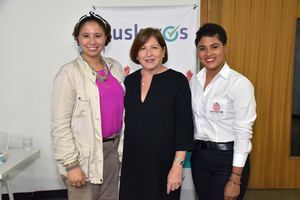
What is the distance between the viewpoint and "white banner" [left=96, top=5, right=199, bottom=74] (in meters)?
2.70

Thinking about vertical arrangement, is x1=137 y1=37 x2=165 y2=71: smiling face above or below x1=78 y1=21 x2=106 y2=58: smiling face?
below

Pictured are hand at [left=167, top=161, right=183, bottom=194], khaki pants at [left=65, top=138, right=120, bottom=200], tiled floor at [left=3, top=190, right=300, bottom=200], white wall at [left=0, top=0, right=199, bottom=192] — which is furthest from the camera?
tiled floor at [left=3, top=190, right=300, bottom=200]

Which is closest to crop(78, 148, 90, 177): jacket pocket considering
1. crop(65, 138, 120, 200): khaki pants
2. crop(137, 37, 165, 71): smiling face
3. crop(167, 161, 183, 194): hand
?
crop(65, 138, 120, 200): khaki pants

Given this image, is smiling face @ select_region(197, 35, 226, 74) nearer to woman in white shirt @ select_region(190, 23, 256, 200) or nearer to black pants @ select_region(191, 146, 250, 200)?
woman in white shirt @ select_region(190, 23, 256, 200)

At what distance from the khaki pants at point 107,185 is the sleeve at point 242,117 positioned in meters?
0.67

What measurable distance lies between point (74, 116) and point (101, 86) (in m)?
0.21

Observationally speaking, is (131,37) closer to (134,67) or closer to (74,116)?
(134,67)

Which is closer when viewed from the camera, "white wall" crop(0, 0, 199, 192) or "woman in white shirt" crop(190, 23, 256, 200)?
"woman in white shirt" crop(190, 23, 256, 200)

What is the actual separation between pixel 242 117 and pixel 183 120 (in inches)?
11.8

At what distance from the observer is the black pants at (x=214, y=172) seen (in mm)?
1609

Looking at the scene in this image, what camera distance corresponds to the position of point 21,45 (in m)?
2.72

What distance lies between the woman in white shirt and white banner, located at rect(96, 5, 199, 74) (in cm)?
107

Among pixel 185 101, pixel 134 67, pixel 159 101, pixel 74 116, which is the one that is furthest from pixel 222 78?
pixel 134 67

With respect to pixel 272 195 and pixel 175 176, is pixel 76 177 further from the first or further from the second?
pixel 272 195
